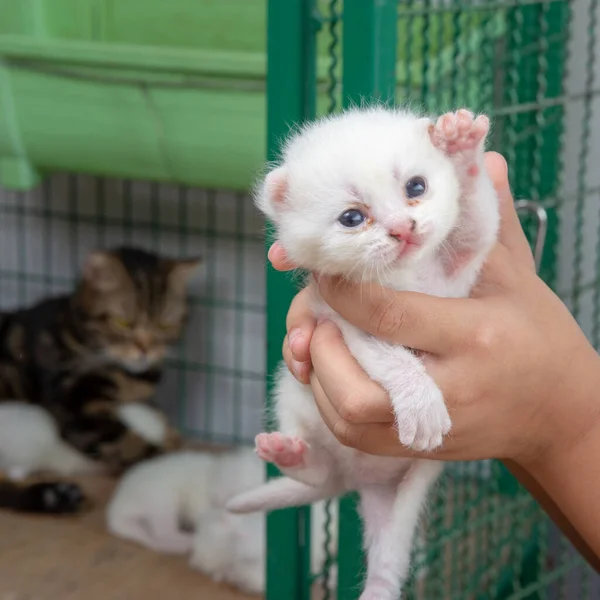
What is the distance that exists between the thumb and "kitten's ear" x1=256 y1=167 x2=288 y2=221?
0.19 m

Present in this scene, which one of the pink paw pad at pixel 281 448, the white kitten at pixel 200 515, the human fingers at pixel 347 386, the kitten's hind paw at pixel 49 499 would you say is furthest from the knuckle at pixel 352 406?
the kitten's hind paw at pixel 49 499

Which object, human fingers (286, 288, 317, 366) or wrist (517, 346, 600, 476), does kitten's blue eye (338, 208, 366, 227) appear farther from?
wrist (517, 346, 600, 476)

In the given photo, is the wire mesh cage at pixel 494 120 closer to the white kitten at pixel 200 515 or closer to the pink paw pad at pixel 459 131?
the pink paw pad at pixel 459 131

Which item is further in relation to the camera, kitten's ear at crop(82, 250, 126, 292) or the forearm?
kitten's ear at crop(82, 250, 126, 292)

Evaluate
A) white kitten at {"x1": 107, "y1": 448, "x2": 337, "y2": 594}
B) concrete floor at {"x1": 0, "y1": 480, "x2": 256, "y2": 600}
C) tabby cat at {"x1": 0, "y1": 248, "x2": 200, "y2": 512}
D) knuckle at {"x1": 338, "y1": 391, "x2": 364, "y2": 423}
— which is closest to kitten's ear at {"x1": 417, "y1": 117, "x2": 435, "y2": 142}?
knuckle at {"x1": 338, "y1": 391, "x2": 364, "y2": 423}

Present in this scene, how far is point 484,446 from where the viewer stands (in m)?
0.72

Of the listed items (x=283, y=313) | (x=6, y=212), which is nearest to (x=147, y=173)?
(x=283, y=313)

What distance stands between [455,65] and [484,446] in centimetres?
43

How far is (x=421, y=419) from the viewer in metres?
0.62

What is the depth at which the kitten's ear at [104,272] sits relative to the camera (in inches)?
67.4

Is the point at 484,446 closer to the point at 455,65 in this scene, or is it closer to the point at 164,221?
the point at 455,65

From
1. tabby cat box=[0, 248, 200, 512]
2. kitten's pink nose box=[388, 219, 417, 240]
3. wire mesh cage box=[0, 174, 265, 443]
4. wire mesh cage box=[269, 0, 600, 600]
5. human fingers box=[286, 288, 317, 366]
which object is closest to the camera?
kitten's pink nose box=[388, 219, 417, 240]

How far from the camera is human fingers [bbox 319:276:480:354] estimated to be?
0.66 m

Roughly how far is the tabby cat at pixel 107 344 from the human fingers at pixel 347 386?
1093mm
